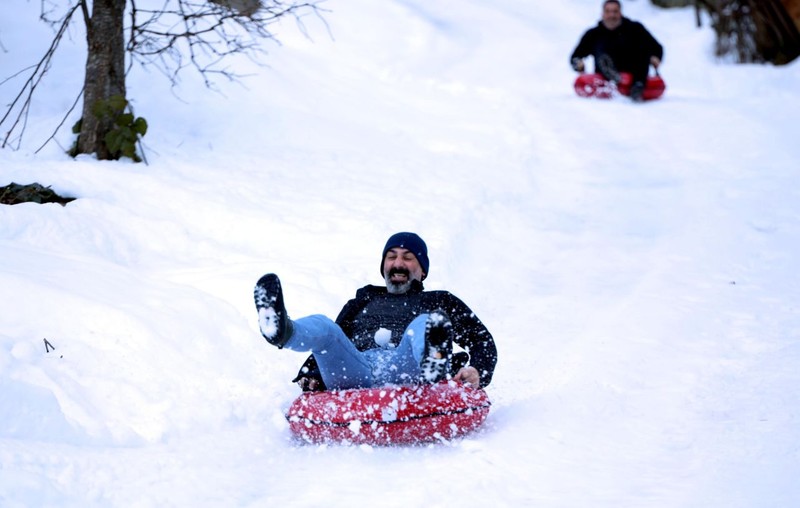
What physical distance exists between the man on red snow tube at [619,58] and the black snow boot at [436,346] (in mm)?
8828

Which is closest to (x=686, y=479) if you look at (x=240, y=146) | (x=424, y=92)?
(x=240, y=146)

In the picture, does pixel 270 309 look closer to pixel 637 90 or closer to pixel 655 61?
pixel 637 90

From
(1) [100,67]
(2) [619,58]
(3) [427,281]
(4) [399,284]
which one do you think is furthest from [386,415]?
(2) [619,58]

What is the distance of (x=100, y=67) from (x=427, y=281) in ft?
9.38

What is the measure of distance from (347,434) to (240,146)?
4825mm

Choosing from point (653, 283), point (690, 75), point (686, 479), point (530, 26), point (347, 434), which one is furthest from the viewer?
point (530, 26)

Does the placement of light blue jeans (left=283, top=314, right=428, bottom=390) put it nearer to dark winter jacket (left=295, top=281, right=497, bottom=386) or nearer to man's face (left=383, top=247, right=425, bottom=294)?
dark winter jacket (left=295, top=281, right=497, bottom=386)

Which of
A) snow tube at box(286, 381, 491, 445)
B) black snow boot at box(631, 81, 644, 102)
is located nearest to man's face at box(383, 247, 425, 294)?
snow tube at box(286, 381, 491, 445)

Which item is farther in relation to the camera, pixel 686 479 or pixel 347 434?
pixel 347 434

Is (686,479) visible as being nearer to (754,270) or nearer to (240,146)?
(754,270)

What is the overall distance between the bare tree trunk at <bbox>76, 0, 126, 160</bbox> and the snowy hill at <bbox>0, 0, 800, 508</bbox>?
0.77ft

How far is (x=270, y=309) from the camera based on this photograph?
3275mm

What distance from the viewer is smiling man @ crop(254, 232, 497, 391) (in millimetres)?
3432

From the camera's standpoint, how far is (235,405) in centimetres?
396
